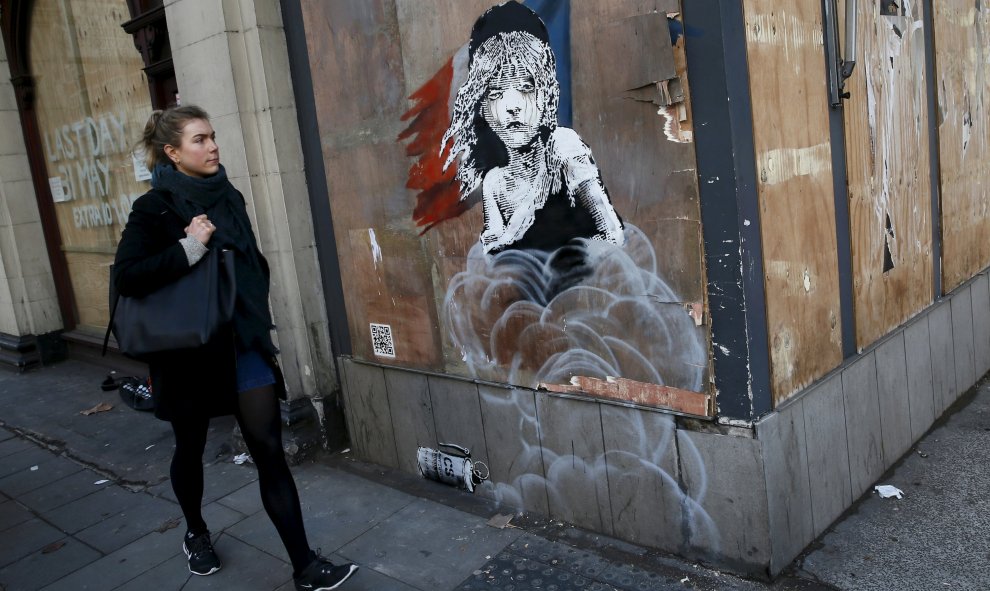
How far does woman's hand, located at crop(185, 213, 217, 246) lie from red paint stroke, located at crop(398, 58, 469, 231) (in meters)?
1.26

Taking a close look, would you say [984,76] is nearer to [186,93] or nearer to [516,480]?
[516,480]

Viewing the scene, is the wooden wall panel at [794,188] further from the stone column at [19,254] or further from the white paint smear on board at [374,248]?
the stone column at [19,254]

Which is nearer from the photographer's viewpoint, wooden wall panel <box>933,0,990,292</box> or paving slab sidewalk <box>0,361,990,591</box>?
paving slab sidewalk <box>0,361,990,591</box>

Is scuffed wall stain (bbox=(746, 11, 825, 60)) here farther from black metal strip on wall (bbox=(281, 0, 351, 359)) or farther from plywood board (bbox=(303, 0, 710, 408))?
black metal strip on wall (bbox=(281, 0, 351, 359))

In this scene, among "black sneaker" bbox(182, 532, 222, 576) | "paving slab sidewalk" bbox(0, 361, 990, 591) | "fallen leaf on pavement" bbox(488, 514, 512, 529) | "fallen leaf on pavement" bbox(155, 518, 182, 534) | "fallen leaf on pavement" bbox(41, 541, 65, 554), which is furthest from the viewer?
"fallen leaf on pavement" bbox(155, 518, 182, 534)

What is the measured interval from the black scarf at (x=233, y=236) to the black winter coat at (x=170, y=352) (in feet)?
0.18

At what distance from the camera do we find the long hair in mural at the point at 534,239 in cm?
325

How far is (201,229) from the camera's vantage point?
312 cm

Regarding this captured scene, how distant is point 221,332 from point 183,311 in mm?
179

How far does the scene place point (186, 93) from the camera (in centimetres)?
500

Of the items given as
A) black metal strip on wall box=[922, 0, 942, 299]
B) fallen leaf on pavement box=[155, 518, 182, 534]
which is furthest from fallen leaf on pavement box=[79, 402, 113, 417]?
black metal strip on wall box=[922, 0, 942, 299]

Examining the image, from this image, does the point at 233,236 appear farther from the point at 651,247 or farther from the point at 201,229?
the point at 651,247

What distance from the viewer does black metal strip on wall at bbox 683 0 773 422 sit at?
284 cm

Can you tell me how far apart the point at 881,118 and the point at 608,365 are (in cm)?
206
